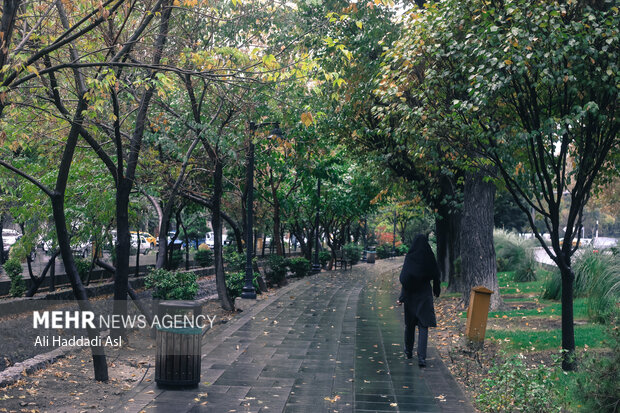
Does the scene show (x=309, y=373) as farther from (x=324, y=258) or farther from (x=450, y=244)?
(x=324, y=258)

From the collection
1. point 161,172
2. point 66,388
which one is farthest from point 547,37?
point 161,172

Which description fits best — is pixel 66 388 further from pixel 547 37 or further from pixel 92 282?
pixel 92 282

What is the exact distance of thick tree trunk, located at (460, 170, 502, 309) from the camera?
13789 millimetres

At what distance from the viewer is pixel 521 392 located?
18.7 feet

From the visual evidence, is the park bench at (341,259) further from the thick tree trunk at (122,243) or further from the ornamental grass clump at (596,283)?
the thick tree trunk at (122,243)

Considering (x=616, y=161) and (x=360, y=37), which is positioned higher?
(x=360, y=37)

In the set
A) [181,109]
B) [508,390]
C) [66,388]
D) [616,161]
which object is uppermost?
[181,109]

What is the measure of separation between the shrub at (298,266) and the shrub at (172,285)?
13865 millimetres

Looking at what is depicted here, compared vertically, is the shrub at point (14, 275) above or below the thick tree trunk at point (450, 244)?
below

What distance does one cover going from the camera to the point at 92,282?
22.3m

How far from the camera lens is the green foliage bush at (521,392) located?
5582 millimetres

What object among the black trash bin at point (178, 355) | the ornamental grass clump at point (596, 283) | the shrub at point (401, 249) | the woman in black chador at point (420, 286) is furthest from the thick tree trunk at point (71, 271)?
the shrub at point (401, 249)

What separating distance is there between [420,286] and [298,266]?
1811 centimetres

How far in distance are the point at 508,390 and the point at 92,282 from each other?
63.2 ft
